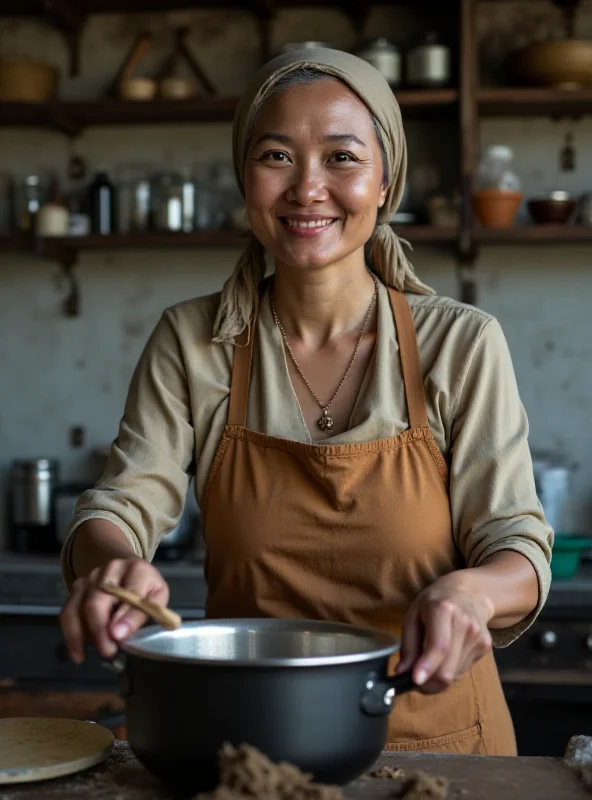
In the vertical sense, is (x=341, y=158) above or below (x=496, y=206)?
below

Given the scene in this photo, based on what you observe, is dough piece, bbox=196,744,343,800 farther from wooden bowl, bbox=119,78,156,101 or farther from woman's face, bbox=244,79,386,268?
wooden bowl, bbox=119,78,156,101

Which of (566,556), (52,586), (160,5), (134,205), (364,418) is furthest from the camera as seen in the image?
(160,5)

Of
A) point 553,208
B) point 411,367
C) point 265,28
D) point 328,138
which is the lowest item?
point 411,367

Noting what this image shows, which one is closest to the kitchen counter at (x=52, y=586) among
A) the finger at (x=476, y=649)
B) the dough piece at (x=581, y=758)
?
the dough piece at (x=581, y=758)

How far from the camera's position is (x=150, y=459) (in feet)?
5.24

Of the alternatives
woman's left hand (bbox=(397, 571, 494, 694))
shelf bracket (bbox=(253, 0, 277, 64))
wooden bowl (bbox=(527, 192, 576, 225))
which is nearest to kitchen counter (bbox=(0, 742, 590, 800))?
woman's left hand (bbox=(397, 571, 494, 694))

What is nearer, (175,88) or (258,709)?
(258,709)

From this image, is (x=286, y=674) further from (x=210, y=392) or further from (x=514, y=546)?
(x=210, y=392)

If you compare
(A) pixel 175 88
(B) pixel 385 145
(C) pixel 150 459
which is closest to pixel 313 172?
(B) pixel 385 145

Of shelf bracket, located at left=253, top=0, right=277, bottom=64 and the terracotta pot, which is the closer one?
the terracotta pot

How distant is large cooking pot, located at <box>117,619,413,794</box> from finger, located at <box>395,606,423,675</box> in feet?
0.17

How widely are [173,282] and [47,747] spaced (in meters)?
2.68

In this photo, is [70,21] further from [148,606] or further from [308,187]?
[148,606]

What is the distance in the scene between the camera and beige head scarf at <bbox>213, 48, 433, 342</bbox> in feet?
5.14
